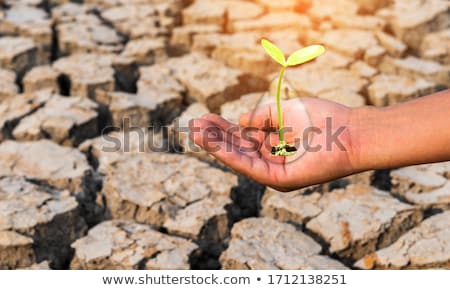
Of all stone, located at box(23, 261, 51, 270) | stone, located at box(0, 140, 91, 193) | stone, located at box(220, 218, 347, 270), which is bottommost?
stone, located at box(23, 261, 51, 270)

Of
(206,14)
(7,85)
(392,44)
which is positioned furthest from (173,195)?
(206,14)

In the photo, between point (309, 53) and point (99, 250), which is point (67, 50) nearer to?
point (99, 250)

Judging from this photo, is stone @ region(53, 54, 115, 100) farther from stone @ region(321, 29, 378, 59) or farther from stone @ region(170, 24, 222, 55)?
stone @ region(321, 29, 378, 59)

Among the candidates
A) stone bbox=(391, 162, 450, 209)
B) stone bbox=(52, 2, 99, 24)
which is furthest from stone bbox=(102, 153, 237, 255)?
stone bbox=(52, 2, 99, 24)

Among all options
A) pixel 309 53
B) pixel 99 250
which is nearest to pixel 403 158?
pixel 309 53

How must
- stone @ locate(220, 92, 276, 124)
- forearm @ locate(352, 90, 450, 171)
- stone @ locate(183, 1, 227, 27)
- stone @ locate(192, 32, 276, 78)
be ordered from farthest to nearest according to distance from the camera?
stone @ locate(183, 1, 227, 27) → stone @ locate(192, 32, 276, 78) → stone @ locate(220, 92, 276, 124) → forearm @ locate(352, 90, 450, 171)

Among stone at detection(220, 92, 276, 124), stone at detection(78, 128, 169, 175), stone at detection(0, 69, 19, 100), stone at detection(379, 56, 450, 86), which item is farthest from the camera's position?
stone at detection(379, 56, 450, 86)

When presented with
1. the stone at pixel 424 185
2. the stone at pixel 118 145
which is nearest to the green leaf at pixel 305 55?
the stone at pixel 424 185
